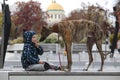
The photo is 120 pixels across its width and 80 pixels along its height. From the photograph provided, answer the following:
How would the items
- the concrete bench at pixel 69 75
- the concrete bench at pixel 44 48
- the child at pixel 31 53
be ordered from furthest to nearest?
the concrete bench at pixel 44 48, the child at pixel 31 53, the concrete bench at pixel 69 75

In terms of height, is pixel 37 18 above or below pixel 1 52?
above

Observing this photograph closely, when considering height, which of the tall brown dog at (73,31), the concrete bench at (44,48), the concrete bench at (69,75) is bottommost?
the concrete bench at (69,75)

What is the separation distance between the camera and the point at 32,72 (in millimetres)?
6250

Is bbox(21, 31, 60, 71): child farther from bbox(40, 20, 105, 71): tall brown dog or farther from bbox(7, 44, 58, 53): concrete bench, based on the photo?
bbox(7, 44, 58, 53): concrete bench

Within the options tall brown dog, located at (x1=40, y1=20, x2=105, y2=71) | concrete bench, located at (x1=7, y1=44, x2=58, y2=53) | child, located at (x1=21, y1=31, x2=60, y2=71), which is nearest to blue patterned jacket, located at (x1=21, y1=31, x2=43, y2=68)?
child, located at (x1=21, y1=31, x2=60, y2=71)

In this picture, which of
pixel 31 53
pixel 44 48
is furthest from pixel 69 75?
Result: pixel 44 48

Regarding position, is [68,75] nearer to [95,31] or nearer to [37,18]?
[95,31]

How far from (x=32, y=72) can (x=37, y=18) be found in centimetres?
3035

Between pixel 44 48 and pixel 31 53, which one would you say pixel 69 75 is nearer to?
pixel 31 53


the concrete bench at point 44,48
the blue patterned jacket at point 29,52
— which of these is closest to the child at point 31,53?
the blue patterned jacket at point 29,52

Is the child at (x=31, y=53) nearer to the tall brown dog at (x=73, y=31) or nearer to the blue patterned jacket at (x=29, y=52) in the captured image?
the blue patterned jacket at (x=29, y=52)

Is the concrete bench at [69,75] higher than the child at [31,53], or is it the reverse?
the child at [31,53]

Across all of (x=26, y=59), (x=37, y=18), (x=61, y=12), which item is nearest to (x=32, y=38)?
(x=26, y=59)

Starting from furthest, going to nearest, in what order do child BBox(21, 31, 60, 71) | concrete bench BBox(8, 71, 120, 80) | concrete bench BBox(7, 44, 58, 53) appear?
concrete bench BBox(7, 44, 58, 53)
child BBox(21, 31, 60, 71)
concrete bench BBox(8, 71, 120, 80)
